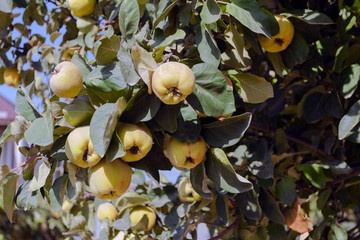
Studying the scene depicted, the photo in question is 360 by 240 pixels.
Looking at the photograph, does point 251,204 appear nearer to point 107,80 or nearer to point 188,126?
point 188,126

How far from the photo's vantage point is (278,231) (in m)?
1.26

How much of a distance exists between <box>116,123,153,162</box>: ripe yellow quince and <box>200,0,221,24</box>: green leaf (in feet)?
0.79

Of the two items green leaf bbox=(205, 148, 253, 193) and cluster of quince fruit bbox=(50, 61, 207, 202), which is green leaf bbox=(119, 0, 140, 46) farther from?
green leaf bbox=(205, 148, 253, 193)

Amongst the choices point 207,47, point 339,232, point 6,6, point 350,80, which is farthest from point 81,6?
point 339,232

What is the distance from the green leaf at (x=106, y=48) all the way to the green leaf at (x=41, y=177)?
0.23 metres

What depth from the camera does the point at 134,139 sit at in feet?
2.41

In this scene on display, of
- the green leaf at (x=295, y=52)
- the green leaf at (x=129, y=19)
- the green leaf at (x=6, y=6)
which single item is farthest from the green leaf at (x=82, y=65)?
the green leaf at (x=295, y=52)

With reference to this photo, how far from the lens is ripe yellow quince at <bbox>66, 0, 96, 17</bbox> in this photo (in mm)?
1247

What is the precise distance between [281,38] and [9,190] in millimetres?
692

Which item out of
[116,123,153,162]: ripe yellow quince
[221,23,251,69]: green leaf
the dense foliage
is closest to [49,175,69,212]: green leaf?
the dense foliage

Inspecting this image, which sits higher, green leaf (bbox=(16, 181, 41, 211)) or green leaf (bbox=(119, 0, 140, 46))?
green leaf (bbox=(119, 0, 140, 46))

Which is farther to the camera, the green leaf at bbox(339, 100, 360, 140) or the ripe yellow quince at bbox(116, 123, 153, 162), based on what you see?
the green leaf at bbox(339, 100, 360, 140)

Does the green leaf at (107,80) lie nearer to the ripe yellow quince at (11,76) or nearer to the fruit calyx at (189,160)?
the fruit calyx at (189,160)

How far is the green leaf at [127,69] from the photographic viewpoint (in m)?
0.74
